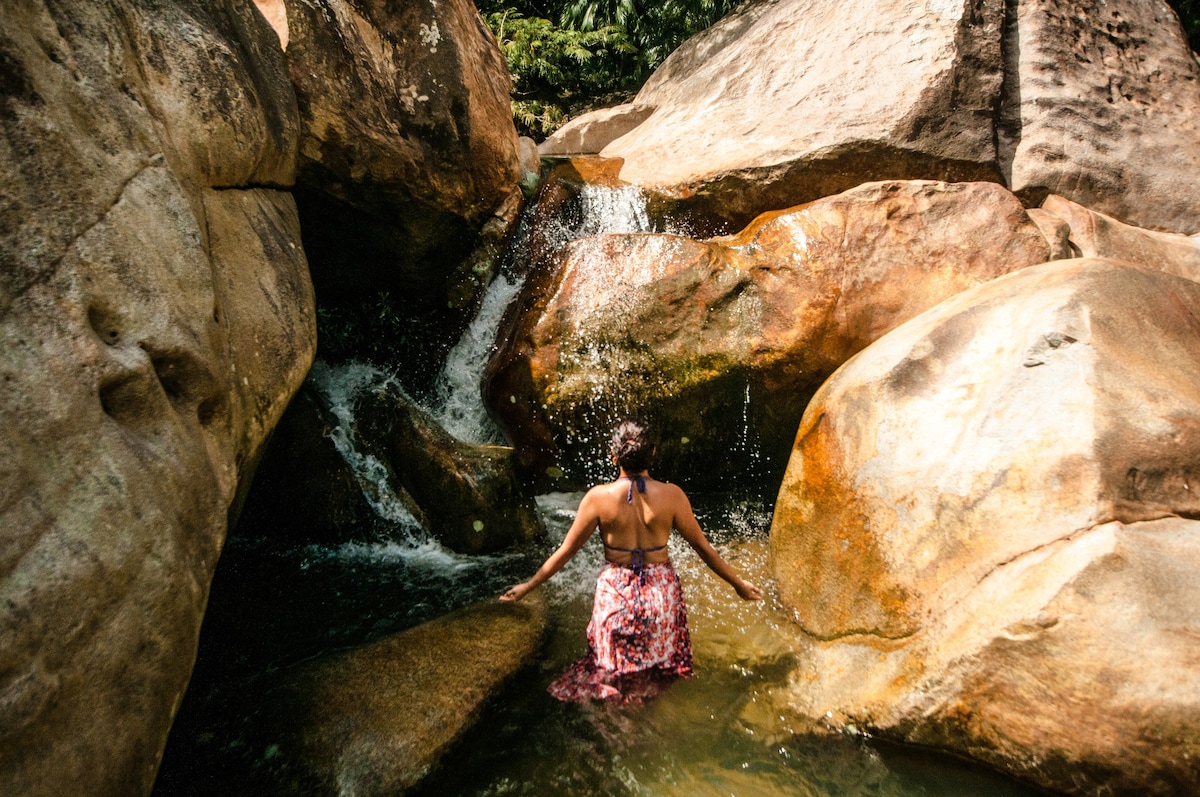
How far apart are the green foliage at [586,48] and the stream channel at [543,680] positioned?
13411 millimetres

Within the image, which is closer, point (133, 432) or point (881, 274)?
point (133, 432)

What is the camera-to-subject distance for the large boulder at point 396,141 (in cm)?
491

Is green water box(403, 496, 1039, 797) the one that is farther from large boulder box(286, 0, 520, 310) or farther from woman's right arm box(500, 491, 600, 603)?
large boulder box(286, 0, 520, 310)

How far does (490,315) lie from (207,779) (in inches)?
182

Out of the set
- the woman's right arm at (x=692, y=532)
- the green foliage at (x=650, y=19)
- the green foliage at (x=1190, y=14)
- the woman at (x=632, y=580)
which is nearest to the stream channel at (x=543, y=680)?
the woman at (x=632, y=580)

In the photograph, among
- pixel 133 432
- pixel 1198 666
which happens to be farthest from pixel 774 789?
pixel 133 432

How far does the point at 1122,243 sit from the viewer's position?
6.03 metres

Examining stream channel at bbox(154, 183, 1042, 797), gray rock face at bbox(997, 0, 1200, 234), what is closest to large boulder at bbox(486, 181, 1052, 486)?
stream channel at bbox(154, 183, 1042, 797)

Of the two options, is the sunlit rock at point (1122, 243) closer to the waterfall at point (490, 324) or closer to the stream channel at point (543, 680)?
the stream channel at point (543, 680)

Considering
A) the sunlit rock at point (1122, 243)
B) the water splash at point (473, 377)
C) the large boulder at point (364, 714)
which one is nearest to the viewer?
the large boulder at point (364, 714)

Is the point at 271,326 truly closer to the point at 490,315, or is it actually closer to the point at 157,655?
the point at 157,655

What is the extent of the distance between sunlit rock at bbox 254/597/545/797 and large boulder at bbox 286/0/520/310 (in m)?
3.72

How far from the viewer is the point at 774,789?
2820mm

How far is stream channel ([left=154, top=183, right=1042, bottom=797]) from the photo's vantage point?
2.83 meters
